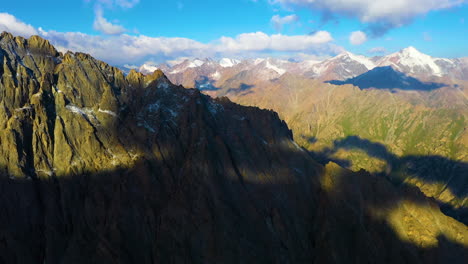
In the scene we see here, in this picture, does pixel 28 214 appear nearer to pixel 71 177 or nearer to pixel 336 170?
pixel 71 177

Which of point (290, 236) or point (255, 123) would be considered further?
point (255, 123)

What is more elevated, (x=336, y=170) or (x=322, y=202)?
(x=336, y=170)

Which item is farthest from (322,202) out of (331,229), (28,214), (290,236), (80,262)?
(28,214)

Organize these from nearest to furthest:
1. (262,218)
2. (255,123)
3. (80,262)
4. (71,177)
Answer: (80,262)
(71,177)
(262,218)
(255,123)

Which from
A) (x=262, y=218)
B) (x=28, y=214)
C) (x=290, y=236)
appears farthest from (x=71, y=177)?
(x=290, y=236)

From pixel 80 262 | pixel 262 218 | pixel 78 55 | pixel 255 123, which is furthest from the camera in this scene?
pixel 255 123

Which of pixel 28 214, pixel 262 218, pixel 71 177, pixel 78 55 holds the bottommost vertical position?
pixel 262 218
